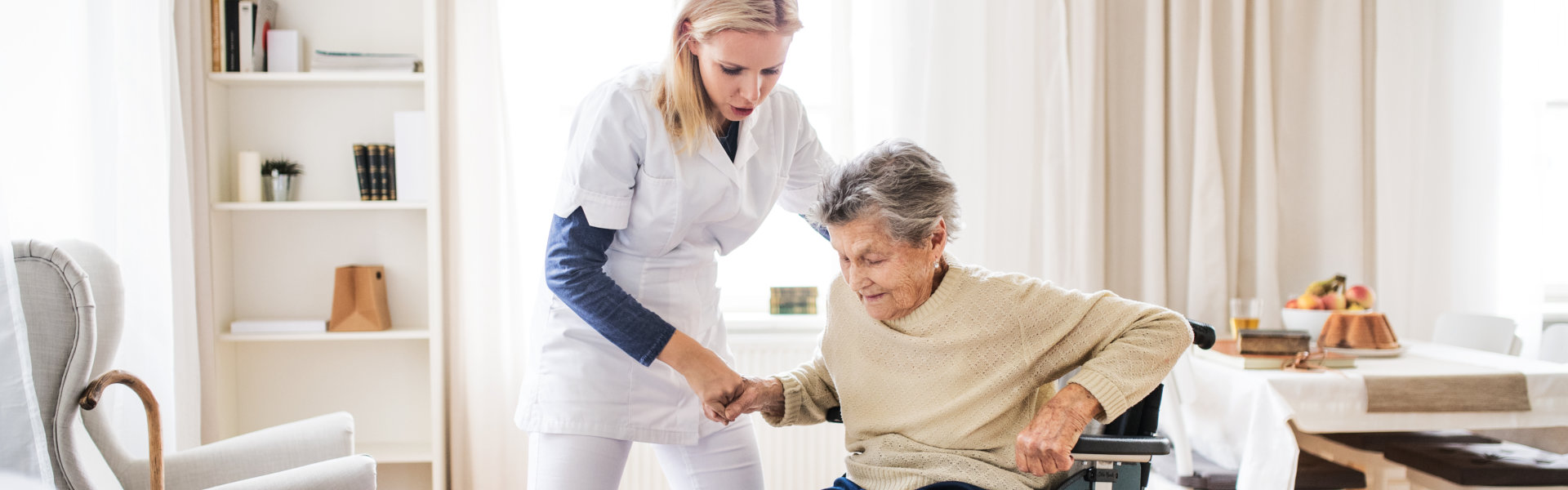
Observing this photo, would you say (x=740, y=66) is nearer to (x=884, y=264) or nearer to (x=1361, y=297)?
(x=884, y=264)

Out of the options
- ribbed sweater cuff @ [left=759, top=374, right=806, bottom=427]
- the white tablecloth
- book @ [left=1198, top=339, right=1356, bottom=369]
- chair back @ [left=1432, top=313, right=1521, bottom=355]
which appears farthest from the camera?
chair back @ [left=1432, top=313, right=1521, bottom=355]

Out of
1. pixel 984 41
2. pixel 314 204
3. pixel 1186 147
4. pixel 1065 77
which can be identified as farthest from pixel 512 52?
pixel 1186 147

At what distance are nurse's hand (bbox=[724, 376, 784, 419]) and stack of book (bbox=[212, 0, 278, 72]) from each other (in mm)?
2089

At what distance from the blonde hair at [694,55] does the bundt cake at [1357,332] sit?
1719 millimetres

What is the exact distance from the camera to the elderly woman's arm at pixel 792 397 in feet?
4.99

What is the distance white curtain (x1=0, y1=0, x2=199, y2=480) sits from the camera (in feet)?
6.06

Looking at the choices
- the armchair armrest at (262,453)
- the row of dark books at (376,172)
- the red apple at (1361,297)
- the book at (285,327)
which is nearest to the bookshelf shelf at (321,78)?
the row of dark books at (376,172)

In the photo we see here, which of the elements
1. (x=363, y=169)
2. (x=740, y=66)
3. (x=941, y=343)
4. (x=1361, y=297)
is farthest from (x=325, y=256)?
(x=1361, y=297)

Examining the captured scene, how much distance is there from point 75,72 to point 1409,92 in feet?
11.9

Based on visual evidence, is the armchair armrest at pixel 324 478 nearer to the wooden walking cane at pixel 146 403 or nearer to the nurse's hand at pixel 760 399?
the wooden walking cane at pixel 146 403

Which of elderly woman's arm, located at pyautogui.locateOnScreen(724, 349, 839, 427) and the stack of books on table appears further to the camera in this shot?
the stack of books on table

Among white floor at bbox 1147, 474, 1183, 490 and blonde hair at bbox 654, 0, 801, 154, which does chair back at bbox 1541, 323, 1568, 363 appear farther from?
blonde hair at bbox 654, 0, 801, 154

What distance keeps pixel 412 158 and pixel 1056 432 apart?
84.6 inches

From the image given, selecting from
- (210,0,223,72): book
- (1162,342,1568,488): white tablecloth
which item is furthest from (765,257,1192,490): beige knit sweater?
(210,0,223,72): book
